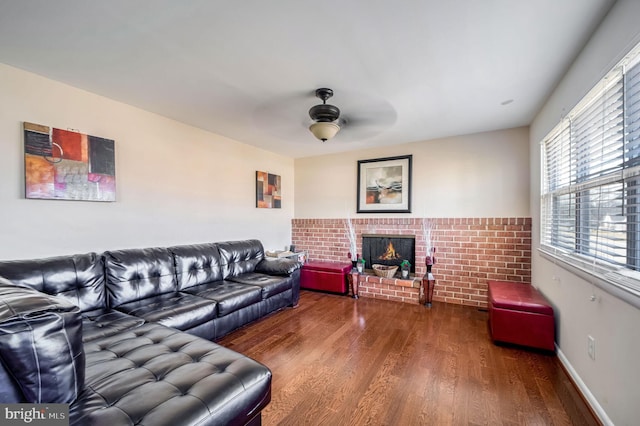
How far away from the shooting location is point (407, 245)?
4.24 m

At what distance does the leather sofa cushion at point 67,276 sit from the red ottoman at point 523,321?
356 centimetres

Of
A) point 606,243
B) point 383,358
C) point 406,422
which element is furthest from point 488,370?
point 606,243

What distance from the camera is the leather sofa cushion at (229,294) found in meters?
2.57

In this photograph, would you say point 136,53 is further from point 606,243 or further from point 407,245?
point 407,245

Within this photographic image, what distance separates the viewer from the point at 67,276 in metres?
2.11

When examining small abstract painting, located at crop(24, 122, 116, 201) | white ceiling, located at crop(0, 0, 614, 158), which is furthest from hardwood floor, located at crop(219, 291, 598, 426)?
white ceiling, located at crop(0, 0, 614, 158)

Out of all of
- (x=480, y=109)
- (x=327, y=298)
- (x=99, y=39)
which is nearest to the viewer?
(x=99, y=39)

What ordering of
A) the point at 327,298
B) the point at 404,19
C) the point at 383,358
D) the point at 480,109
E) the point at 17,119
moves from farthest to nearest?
the point at 327,298 → the point at 480,109 → the point at 383,358 → the point at 17,119 → the point at 404,19

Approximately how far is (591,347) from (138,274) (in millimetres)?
3594

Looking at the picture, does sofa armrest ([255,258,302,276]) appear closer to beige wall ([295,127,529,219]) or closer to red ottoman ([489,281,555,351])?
beige wall ([295,127,529,219])

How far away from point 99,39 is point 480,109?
11.2 ft

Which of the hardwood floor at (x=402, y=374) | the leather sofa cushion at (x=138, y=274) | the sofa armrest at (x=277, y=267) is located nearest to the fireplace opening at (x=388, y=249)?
the hardwood floor at (x=402, y=374)

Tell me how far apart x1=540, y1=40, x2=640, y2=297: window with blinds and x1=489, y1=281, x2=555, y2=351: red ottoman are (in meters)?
0.52

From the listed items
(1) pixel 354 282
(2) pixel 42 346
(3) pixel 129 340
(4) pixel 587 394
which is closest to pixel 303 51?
(2) pixel 42 346
